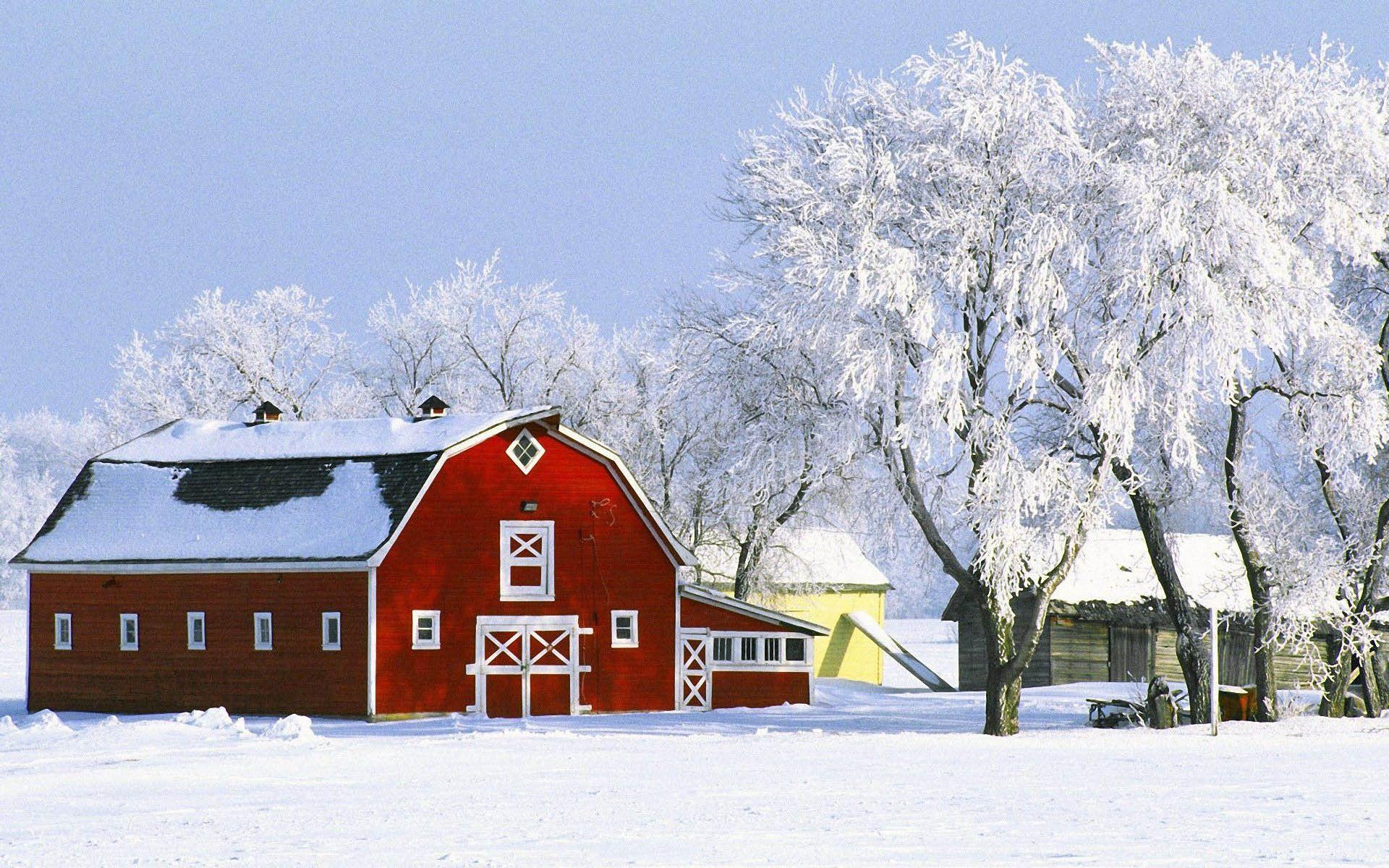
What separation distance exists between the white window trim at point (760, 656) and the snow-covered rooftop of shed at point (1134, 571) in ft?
31.2

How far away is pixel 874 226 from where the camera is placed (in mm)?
26516

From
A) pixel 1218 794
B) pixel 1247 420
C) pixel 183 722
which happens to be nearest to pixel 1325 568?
pixel 1247 420

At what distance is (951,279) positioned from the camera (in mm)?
25766

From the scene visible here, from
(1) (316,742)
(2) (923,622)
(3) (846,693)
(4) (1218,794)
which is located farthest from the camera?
(2) (923,622)

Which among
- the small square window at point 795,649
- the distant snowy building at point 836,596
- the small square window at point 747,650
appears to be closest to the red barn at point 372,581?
the small square window at point 747,650

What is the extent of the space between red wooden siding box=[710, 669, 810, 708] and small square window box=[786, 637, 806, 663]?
1.02 ft

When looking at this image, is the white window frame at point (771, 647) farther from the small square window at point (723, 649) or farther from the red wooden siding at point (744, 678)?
the small square window at point (723, 649)

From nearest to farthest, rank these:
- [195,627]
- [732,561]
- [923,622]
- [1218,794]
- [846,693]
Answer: [1218,794] < [195,627] < [846,693] < [732,561] < [923,622]

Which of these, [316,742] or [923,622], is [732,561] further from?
[923,622]

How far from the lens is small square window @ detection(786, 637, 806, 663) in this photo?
37625 millimetres

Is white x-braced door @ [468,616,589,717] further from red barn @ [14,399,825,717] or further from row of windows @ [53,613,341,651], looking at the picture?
row of windows @ [53,613,341,651]

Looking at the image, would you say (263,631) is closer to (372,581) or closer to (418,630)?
(372,581)

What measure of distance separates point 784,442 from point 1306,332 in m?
8.94

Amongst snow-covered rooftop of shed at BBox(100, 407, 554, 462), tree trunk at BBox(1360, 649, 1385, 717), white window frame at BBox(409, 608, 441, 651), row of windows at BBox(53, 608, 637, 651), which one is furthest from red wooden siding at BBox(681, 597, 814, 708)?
tree trunk at BBox(1360, 649, 1385, 717)
